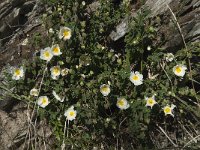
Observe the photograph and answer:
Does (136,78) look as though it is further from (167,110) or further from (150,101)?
(167,110)

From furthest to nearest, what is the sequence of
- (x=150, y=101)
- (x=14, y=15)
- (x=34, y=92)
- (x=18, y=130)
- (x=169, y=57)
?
(x=14, y=15), (x=18, y=130), (x=34, y=92), (x=169, y=57), (x=150, y=101)

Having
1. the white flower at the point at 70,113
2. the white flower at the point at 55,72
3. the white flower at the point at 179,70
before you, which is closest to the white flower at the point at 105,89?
the white flower at the point at 70,113

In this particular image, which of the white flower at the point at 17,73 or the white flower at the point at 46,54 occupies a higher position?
the white flower at the point at 46,54

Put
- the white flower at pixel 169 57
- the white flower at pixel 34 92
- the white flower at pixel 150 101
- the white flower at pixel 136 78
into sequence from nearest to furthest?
1. the white flower at pixel 150 101
2. the white flower at pixel 136 78
3. the white flower at pixel 169 57
4. the white flower at pixel 34 92

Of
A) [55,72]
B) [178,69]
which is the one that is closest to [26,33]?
[55,72]

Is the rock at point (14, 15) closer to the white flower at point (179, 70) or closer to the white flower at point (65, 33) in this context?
the white flower at point (65, 33)

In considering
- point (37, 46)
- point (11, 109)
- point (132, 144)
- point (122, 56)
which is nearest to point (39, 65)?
point (37, 46)
